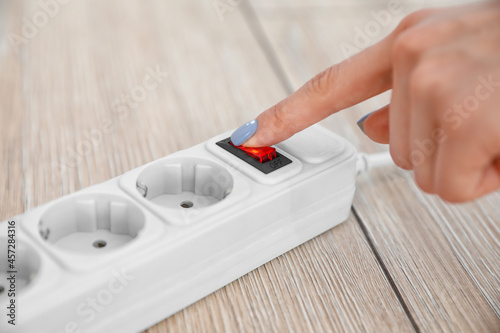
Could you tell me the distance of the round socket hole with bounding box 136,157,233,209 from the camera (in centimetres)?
58

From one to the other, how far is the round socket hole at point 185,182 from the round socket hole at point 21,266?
0.14m

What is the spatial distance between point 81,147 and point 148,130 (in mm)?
96

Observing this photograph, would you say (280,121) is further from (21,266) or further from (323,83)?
(21,266)

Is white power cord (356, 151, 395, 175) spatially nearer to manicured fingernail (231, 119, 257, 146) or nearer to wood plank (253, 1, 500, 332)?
wood plank (253, 1, 500, 332)

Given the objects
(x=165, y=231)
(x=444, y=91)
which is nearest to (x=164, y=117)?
(x=165, y=231)

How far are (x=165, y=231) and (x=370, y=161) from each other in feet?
1.05

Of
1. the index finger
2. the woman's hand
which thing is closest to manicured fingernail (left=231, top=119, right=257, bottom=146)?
the index finger

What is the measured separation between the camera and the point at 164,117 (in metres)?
0.82

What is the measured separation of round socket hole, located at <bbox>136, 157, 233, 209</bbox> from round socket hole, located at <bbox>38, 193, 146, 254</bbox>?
5 cm

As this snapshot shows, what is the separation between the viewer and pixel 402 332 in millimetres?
496

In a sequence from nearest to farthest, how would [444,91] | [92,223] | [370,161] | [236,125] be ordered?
[444,91]
[92,223]
[370,161]
[236,125]

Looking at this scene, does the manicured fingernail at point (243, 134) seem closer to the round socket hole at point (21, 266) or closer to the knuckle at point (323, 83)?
the knuckle at point (323, 83)

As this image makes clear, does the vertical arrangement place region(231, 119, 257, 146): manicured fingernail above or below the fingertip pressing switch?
above

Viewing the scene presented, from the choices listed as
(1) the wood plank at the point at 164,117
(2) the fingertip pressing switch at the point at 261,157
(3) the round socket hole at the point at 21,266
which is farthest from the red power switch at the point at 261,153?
(3) the round socket hole at the point at 21,266
